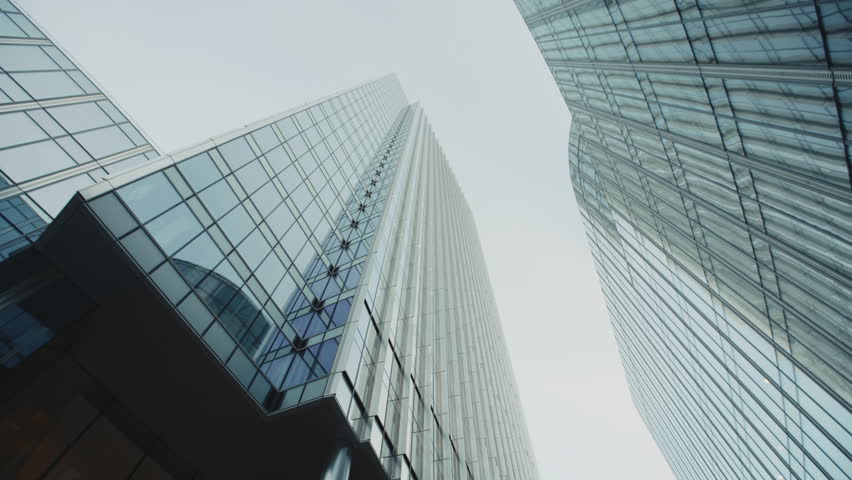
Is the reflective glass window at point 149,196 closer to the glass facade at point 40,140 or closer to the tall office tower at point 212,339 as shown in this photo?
the tall office tower at point 212,339

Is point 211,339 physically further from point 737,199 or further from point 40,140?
point 737,199

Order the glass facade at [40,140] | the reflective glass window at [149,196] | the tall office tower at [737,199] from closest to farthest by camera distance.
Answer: the reflective glass window at [149,196] < the glass facade at [40,140] < the tall office tower at [737,199]

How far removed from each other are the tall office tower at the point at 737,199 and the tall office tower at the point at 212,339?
1946cm

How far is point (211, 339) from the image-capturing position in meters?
13.0

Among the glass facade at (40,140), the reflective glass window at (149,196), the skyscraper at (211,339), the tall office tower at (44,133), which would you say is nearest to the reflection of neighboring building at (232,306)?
the skyscraper at (211,339)

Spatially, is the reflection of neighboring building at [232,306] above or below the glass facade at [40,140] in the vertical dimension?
below

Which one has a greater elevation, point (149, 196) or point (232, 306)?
point (149, 196)

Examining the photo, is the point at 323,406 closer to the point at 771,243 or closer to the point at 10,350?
the point at 10,350

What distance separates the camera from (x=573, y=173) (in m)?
52.7

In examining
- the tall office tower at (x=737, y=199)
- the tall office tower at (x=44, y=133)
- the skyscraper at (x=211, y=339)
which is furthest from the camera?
the tall office tower at (x=737, y=199)

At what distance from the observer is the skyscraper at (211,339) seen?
11570 millimetres

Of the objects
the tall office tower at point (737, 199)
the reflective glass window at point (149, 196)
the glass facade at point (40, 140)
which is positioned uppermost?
the glass facade at point (40, 140)

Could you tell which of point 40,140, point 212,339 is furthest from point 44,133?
point 212,339

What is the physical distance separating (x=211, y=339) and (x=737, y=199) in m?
25.9
